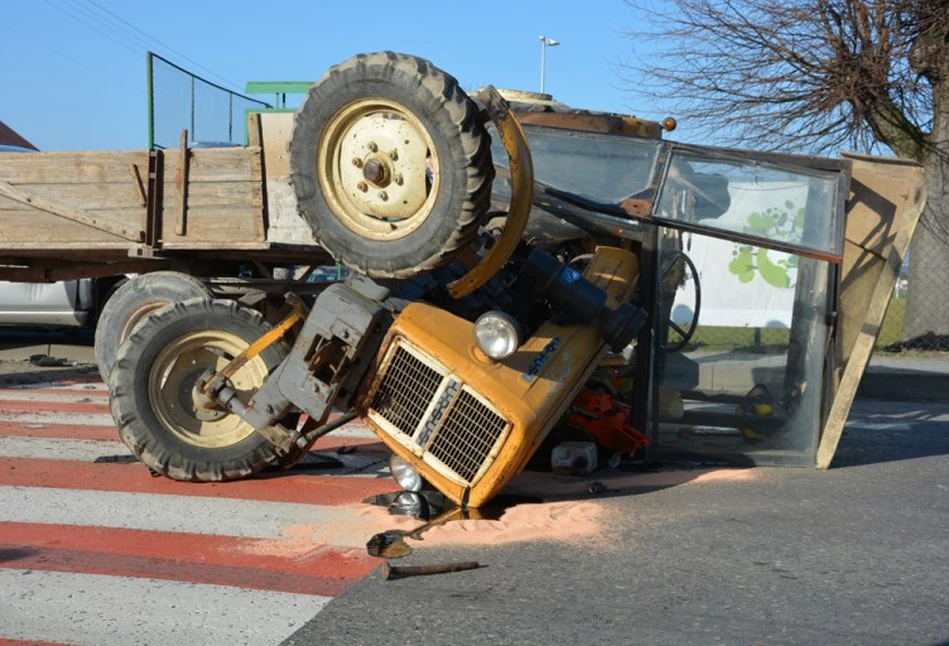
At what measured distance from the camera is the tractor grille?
18.5 ft

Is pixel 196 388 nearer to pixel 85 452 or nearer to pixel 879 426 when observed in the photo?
pixel 85 452

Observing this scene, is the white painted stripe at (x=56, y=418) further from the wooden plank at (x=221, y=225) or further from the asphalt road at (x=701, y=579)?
the asphalt road at (x=701, y=579)

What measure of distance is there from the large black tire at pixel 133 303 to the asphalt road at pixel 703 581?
412cm

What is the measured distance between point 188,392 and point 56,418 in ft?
10.0

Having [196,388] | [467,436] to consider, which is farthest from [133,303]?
[467,436]

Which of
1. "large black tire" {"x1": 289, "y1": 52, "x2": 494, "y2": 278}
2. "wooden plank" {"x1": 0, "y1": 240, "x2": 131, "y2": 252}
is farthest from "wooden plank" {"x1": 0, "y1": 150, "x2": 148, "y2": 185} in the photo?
"large black tire" {"x1": 289, "y1": 52, "x2": 494, "y2": 278}

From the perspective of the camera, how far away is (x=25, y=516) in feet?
19.5

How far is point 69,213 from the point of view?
29.4 ft

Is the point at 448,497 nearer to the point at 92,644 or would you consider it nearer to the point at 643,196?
the point at 92,644

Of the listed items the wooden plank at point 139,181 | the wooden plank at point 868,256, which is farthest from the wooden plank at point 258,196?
the wooden plank at point 868,256

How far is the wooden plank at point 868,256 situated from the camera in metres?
7.24

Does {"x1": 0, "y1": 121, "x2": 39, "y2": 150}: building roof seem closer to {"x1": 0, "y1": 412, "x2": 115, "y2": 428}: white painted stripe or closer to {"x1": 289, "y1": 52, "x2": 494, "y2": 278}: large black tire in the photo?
{"x1": 0, "y1": 412, "x2": 115, "y2": 428}: white painted stripe

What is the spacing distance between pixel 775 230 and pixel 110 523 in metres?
4.43

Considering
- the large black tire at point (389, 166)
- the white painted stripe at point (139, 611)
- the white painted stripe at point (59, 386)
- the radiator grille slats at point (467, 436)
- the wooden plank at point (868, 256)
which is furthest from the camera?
the white painted stripe at point (59, 386)
